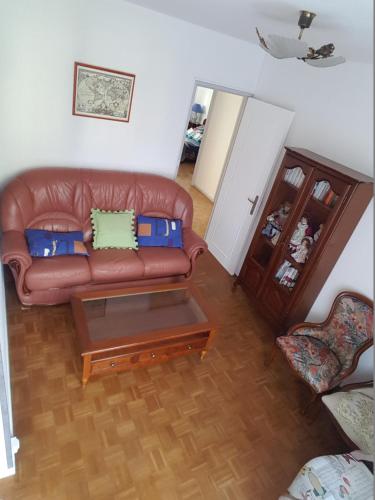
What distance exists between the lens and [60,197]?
9.32 ft

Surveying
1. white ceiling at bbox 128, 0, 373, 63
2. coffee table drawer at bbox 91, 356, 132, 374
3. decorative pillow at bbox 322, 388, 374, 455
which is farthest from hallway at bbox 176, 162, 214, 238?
decorative pillow at bbox 322, 388, 374, 455

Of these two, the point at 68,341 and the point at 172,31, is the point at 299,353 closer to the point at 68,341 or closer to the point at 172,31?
the point at 68,341

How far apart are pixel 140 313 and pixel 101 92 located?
1994 millimetres

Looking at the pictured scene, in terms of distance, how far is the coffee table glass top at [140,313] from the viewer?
2.24 metres

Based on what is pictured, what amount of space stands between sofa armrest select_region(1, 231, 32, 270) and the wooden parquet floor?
1.60 ft

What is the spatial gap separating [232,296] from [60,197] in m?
1.95

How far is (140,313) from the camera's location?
2453mm

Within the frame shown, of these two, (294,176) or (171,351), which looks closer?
(171,351)

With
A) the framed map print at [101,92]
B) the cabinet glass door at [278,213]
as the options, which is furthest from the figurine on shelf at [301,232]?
the framed map print at [101,92]

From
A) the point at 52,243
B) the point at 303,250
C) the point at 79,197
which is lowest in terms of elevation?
the point at 52,243

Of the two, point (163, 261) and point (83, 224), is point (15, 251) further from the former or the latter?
point (163, 261)

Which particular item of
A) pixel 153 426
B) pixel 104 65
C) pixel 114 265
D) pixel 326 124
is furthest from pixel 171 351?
pixel 104 65

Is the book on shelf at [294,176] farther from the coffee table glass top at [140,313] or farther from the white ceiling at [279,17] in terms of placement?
the coffee table glass top at [140,313]

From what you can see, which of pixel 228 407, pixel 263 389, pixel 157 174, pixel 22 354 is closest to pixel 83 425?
pixel 22 354
